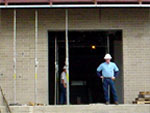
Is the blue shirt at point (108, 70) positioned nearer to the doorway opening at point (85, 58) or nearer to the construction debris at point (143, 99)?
the construction debris at point (143, 99)

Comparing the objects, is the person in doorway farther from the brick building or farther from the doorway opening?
the brick building

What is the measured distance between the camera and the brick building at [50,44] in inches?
602

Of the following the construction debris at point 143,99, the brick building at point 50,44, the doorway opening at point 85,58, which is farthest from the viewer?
the doorway opening at point 85,58

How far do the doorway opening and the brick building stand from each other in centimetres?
9

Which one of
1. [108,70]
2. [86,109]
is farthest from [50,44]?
[86,109]

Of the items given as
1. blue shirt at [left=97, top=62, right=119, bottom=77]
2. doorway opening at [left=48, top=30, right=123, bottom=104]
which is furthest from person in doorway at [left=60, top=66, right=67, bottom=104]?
blue shirt at [left=97, top=62, right=119, bottom=77]

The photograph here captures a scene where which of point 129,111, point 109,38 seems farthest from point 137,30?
point 129,111

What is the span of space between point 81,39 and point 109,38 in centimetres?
113

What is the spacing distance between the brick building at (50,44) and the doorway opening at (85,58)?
88 mm

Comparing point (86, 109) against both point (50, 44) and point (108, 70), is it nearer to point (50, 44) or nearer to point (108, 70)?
point (108, 70)

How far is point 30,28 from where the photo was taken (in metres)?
15.5

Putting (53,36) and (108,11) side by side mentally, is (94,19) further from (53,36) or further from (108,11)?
(53,36)

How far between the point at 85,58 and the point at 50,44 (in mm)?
1546

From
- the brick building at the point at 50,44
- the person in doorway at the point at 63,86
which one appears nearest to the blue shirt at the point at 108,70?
the brick building at the point at 50,44
